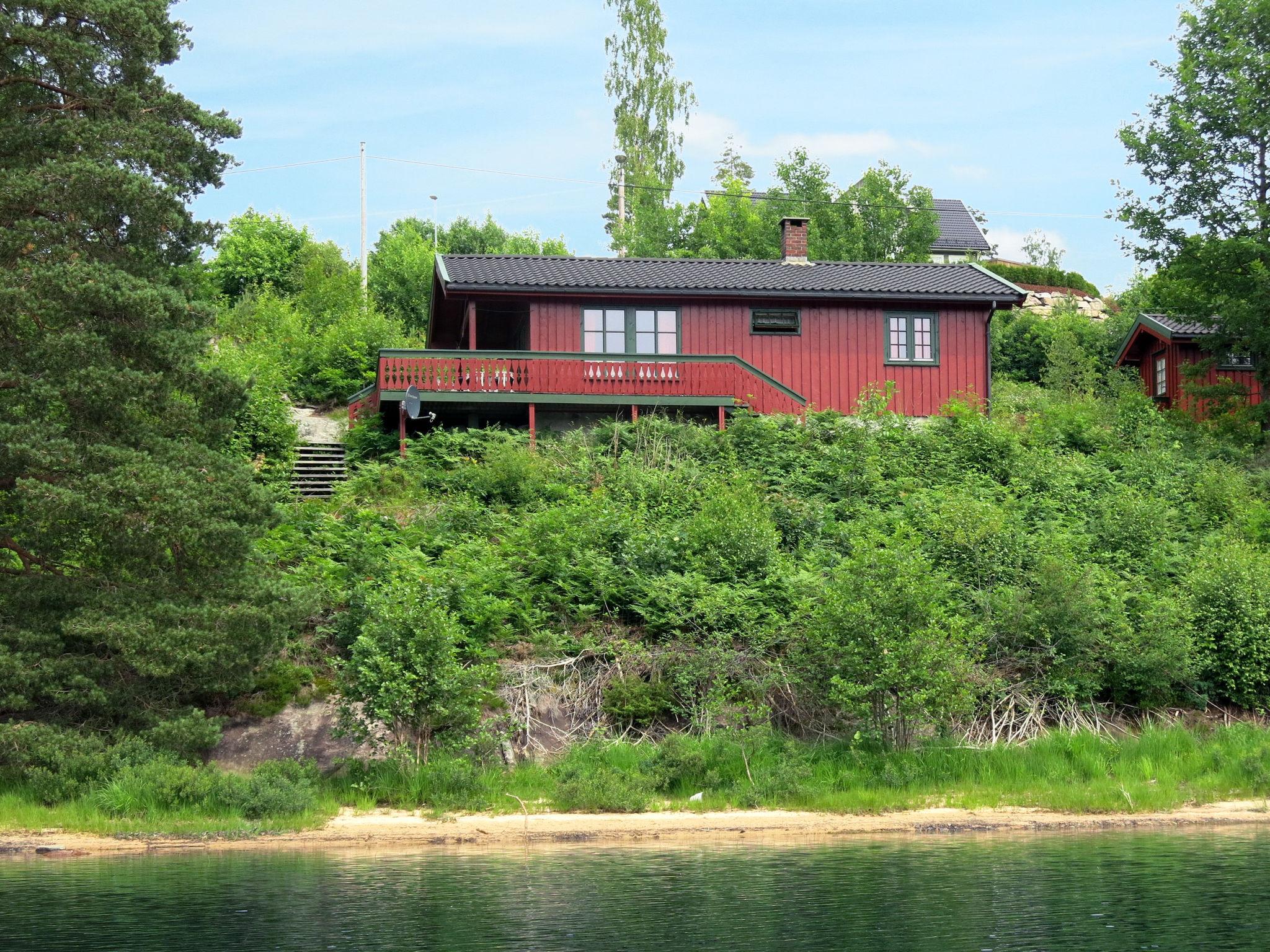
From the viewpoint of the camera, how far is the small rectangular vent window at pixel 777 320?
32.5 meters

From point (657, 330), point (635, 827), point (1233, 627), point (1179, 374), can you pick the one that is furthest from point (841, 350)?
point (635, 827)

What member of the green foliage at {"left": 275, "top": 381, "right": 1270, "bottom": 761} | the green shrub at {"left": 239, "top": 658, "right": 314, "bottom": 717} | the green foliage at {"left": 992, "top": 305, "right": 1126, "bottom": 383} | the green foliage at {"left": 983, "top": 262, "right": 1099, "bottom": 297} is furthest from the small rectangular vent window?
the green foliage at {"left": 983, "top": 262, "right": 1099, "bottom": 297}

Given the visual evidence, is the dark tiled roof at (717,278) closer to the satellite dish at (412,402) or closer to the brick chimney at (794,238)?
the brick chimney at (794,238)

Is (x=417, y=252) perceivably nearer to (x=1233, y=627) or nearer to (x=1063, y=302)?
(x=1063, y=302)

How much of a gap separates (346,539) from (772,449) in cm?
889

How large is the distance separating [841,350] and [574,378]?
772cm

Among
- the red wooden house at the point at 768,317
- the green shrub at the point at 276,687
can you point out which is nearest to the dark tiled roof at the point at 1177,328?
the red wooden house at the point at 768,317

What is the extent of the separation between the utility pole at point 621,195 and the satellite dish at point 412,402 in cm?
2765

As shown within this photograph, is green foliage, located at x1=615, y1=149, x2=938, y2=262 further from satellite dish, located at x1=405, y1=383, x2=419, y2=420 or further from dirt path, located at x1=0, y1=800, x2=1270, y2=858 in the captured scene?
dirt path, located at x1=0, y1=800, x2=1270, y2=858

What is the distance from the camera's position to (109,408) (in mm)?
16625

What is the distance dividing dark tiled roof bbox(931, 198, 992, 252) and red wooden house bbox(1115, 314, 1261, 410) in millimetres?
19863

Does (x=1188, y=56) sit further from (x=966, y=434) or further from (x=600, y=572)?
(x=600, y=572)

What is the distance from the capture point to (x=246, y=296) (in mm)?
46125

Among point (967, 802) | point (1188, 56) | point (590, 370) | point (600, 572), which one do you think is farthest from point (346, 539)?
point (1188, 56)
